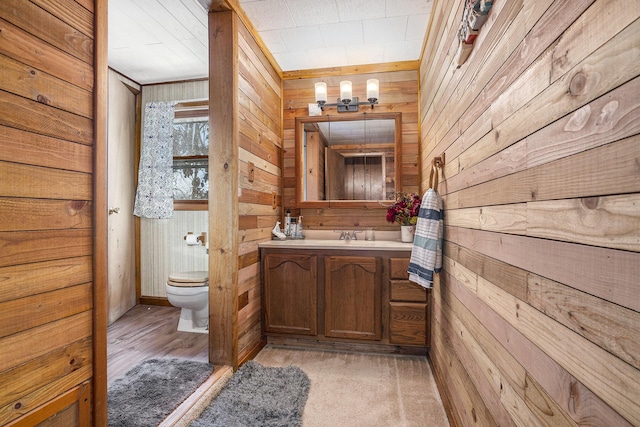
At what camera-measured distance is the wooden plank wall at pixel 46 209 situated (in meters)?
0.94

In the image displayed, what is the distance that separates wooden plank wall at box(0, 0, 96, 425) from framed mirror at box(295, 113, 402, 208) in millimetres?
2103

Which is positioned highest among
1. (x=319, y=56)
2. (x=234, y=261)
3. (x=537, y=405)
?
(x=319, y=56)

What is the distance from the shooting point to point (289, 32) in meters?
2.55

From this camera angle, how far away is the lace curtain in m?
3.44

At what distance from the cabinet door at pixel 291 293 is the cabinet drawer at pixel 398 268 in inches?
22.5

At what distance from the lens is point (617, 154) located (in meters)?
0.55

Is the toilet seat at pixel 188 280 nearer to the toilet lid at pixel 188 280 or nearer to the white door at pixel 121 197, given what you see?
the toilet lid at pixel 188 280

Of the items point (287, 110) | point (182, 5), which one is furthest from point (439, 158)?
point (182, 5)

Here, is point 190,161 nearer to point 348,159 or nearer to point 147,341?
point 348,159

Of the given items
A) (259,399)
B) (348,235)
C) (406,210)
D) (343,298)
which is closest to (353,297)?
(343,298)

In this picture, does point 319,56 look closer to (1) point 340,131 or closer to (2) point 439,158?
(1) point 340,131

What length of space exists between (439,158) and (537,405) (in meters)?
1.39

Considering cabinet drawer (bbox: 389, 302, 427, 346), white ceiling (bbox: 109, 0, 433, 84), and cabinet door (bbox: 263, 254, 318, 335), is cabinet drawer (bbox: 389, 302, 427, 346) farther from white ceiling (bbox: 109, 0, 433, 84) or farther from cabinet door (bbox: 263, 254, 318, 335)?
white ceiling (bbox: 109, 0, 433, 84)

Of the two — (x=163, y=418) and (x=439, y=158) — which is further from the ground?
(x=439, y=158)
